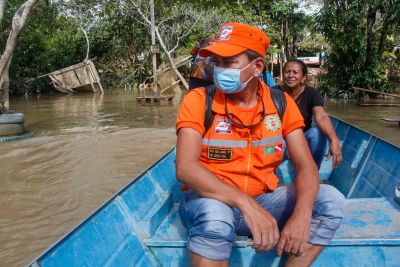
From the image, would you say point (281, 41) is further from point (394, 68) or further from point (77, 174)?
point (77, 174)

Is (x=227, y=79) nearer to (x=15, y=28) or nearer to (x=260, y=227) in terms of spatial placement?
(x=260, y=227)

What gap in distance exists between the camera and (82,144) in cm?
891

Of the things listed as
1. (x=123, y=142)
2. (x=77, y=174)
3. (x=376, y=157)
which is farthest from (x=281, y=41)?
(x=376, y=157)

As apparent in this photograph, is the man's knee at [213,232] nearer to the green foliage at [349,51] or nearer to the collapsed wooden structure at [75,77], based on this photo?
the green foliage at [349,51]

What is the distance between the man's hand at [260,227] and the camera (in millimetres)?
2024

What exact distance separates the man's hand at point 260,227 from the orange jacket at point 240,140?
32cm

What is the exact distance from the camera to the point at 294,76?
170 inches

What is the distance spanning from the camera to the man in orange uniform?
6.92 ft

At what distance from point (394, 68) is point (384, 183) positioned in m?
19.8

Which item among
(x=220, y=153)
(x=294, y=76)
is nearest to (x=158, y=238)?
(x=220, y=153)

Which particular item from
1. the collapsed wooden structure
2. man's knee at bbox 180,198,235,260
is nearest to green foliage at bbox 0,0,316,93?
the collapsed wooden structure

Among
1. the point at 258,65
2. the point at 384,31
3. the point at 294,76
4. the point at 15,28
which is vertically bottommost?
the point at 294,76

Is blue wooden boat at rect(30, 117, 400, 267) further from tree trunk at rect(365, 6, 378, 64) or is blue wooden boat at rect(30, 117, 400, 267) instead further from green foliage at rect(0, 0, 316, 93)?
green foliage at rect(0, 0, 316, 93)

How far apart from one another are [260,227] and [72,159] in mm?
6022
